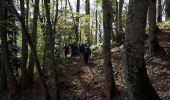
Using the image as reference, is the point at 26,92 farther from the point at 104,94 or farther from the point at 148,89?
the point at 148,89

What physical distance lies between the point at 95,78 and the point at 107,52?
4915 mm

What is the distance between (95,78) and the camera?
17.9 m

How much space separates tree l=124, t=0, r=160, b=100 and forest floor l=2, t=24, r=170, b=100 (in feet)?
10.5

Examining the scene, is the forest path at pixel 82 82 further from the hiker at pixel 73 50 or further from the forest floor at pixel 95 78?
the hiker at pixel 73 50

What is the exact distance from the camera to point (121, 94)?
13.7m

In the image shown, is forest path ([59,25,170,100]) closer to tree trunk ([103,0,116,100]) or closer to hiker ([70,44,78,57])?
tree trunk ([103,0,116,100])

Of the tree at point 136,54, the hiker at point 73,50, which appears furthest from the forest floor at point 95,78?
the hiker at point 73,50

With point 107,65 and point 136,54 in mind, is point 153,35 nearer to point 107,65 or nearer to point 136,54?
point 107,65

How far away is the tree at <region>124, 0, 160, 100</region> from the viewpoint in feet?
28.0

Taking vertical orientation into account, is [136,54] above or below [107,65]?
above

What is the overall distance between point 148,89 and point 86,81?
9198 mm

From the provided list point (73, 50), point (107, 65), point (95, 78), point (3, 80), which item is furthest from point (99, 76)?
point (73, 50)

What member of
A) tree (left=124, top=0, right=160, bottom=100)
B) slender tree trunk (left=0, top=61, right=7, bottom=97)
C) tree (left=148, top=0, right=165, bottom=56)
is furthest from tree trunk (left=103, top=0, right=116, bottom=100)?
slender tree trunk (left=0, top=61, right=7, bottom=97)

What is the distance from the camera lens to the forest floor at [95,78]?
1402 centimetres
